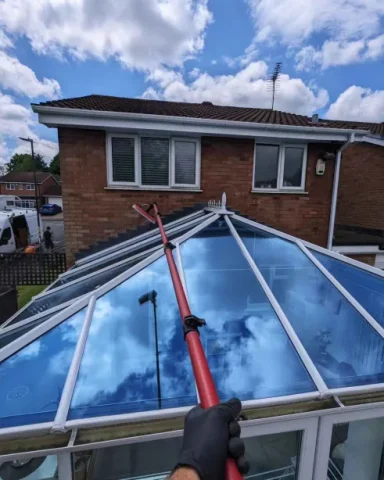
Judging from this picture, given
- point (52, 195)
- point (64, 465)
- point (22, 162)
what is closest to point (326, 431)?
point (64, 465)

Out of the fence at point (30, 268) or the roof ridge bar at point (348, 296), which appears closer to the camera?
the roof ridge bar at point (348, 296)

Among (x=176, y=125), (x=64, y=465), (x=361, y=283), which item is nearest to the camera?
(x=64, y=465)

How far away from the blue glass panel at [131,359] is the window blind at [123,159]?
4652 mm

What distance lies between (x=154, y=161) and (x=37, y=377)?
5.91 metres

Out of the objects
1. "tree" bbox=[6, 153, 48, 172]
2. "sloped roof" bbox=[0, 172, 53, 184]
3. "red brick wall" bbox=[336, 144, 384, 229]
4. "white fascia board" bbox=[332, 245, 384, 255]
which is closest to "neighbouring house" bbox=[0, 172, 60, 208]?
"sloped roof" bbox=[0, 172, 53, 184]

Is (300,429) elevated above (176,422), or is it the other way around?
(176,422)

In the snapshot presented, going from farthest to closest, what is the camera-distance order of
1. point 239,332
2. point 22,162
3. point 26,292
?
point 22,162 < point 26,292 < point 239,332

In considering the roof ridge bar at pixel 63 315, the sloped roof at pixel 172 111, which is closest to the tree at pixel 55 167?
the sloped roof at pixel 172 111

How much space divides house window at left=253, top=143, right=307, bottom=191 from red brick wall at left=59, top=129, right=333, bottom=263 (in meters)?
0.23

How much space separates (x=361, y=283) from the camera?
3.25 meters

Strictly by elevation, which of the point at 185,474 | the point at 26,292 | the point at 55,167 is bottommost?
the point at 26,292

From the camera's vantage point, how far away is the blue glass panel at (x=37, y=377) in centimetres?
167

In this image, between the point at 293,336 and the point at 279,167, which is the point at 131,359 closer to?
the point at 293,336

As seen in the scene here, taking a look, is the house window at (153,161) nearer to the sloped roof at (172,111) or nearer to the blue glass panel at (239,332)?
the sloped roof at (172,111)
